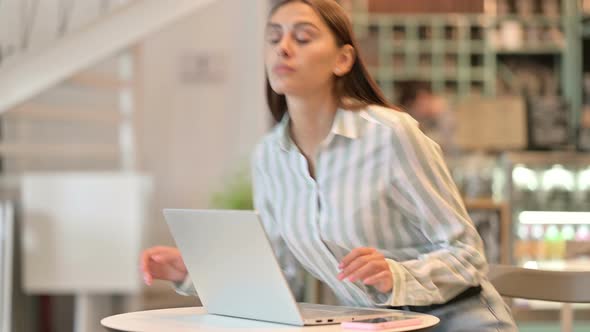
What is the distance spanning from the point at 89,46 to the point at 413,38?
12.3 feet

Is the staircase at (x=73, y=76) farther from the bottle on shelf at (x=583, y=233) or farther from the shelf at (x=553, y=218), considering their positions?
the bottle on shelf at (x=583, y=233)

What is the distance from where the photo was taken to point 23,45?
16.8 ft

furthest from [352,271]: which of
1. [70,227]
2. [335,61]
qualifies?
[70,227]

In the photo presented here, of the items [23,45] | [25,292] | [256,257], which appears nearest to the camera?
[256,257]

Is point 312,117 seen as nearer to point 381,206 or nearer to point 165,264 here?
point 381,206

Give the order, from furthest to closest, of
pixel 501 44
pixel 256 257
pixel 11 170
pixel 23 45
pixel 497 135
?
pixel 501 44, pixel 497 135, pixel 11 170, pixel 23 45, pixel 256 257

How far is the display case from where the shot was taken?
4.45m

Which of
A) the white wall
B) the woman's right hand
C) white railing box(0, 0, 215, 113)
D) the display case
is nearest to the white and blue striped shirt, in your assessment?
the woman's right hand

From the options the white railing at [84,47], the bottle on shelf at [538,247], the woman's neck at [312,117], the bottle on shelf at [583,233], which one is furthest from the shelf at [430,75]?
the woman's neck at [312,117]

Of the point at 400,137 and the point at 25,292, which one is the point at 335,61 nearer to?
the point at 400,137

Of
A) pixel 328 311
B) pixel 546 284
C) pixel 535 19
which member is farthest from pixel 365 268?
pixel 535 19

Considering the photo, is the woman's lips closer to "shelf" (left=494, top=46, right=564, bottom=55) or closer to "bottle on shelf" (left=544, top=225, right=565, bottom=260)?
"bottle on shelf" (left=544, top=225, right=565, bottom=260)

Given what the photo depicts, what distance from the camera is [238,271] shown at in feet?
5.55

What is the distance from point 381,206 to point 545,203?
285 centimetres
